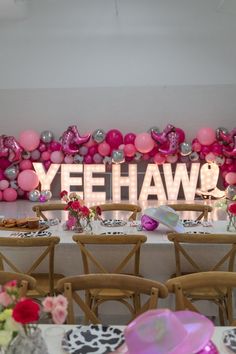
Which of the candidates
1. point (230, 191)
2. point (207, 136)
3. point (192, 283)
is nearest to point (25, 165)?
point (207, 136)

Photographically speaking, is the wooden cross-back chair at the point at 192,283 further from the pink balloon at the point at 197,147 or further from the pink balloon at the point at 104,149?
the pink balloon at the point at 197,147

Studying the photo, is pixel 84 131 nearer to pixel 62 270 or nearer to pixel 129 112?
pixel 129 112

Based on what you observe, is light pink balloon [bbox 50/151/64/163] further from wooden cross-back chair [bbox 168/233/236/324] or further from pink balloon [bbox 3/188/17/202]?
wooden cross-back chair [bbox 168/233/236/324]

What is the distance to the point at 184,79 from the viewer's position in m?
8.95

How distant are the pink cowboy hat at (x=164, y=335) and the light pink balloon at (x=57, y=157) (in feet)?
23.8

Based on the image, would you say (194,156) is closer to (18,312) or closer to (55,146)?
(55,146)

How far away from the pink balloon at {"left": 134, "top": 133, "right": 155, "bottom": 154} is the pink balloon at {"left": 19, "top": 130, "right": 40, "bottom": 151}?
1.87 m

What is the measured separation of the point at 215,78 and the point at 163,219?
588 centimetres

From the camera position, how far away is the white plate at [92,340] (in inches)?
68.9

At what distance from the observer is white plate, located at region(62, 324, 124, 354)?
1751 millimetres

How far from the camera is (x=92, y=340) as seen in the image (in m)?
1.82

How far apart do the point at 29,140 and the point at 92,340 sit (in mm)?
7044

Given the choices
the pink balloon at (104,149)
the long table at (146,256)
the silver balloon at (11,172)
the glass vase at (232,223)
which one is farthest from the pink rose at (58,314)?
the silver balloon at (11,172)

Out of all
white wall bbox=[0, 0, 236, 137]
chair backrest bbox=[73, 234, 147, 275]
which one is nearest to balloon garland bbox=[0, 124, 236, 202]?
white wall bbox=[0, 0, 236, 137]
